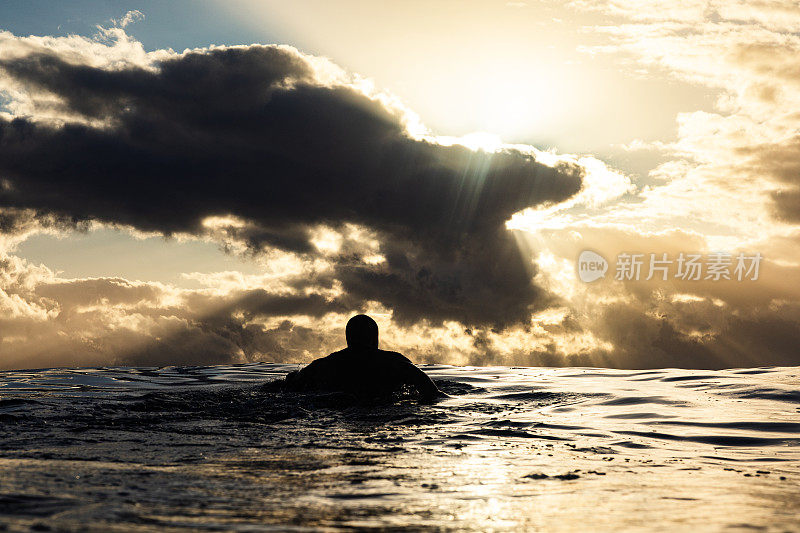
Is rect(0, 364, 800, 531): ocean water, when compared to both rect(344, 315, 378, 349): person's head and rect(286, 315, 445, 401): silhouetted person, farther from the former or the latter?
rect(344, 315, 378, 349): person's head

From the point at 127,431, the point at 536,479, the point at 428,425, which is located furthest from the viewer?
the point at 428,425

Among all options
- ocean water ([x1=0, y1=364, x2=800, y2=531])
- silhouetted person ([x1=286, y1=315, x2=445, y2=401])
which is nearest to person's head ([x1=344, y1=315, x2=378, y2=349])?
silhouetted person ([x1=286, y1=315, x2=445, y2=401])

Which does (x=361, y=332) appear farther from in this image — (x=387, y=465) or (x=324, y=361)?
(x=387, y=465)

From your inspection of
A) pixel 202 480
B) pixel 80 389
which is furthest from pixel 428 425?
pixel 80 389

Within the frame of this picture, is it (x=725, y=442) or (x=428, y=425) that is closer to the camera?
(x=725, y=442)

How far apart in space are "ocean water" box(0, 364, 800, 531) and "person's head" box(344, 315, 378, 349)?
1389 mm

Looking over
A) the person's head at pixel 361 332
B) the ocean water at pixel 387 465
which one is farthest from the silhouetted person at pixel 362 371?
the ocean water at pixel 387 465

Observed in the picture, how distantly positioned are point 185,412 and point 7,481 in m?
5.52

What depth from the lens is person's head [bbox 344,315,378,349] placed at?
13.0m

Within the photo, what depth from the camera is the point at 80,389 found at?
1565 cm

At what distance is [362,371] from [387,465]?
603cm

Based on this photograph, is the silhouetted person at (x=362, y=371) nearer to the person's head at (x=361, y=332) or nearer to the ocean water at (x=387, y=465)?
the person's head at (x=361, y=332)

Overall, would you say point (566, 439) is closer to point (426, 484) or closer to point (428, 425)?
A: point (428, 425)

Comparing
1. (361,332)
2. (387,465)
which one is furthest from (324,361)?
(387,465)
